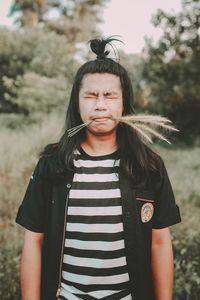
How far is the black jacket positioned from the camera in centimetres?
165

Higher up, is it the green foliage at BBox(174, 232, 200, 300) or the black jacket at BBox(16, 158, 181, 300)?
Result: the black jacket at BBox(16, 158, 181, 300)

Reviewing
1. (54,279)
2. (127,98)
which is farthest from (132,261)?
(127,98)

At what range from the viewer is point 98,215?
64.7 inches

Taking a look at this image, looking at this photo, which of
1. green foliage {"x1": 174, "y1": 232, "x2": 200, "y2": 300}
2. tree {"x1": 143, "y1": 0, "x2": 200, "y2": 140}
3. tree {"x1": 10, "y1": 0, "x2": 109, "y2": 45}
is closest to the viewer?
green foliage {"x1": 174, "y1": 232, "x2": 200, "y2": 300}

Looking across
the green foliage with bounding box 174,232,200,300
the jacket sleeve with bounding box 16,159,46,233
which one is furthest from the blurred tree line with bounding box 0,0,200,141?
the jacket sleeve with bounding box 16,159,46,233

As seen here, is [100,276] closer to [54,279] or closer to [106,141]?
[54,279]

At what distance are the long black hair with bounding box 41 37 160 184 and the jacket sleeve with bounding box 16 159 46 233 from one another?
94 mm

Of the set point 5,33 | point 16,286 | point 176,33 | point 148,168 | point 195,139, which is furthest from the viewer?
point 5,33

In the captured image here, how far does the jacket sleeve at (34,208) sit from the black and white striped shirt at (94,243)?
0.41ft

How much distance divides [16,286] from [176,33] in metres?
3.22

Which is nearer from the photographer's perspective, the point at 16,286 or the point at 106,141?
the point at 106,141

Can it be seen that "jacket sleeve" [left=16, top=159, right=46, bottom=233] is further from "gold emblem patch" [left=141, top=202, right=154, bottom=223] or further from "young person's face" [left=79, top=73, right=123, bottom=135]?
"gold emblem patch" [left=141, top=202, right=154, bottom=223]

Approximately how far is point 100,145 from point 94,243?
0.46m

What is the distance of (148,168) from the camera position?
1.75 meters
